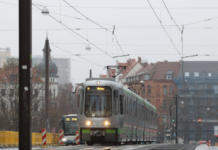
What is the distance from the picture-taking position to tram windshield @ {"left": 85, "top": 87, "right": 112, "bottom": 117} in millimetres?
22062

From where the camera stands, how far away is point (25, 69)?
398 inches

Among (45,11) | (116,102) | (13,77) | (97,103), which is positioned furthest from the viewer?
(13,77)

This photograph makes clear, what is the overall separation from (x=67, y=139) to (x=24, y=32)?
99.8ft

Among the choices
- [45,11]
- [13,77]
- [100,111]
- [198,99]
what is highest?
[45,11]

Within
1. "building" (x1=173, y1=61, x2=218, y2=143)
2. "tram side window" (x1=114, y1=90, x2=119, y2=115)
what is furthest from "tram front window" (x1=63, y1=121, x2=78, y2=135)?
"building" (x1=173, y1=61, x2=218, y2=143)

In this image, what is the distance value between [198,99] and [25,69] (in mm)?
101603

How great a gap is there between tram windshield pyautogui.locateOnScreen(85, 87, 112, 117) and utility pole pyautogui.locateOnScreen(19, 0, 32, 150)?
39.3 feet

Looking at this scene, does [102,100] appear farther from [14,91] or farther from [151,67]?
[151,67]

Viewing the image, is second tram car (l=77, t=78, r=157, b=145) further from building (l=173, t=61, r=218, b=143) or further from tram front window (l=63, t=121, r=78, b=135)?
building (l=173, t=61, r=218, b=143)

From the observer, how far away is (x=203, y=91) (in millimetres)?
113625

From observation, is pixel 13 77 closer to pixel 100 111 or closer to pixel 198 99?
pixel 100 111

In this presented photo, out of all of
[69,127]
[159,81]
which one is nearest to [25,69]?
[69,127]

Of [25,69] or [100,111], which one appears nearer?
[25,69]

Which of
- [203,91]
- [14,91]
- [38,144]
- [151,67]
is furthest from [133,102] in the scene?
[151,67]
